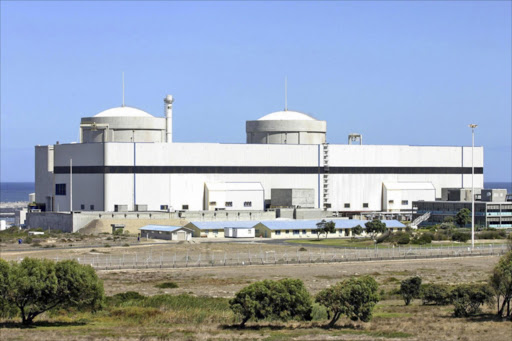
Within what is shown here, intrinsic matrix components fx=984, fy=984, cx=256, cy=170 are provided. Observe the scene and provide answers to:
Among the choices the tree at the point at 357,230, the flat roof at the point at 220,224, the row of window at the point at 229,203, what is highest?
the row of window at the point at 229,203

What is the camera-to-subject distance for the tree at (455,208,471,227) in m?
120

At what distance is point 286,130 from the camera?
139 meters

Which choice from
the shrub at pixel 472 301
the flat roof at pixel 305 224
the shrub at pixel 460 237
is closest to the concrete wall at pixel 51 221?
the flat roof at pixel 305 224

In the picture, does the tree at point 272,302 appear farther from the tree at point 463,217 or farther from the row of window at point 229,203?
the row of window at point 229,203

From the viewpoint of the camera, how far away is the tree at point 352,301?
51.7 m

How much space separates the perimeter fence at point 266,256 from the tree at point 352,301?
29.5 m

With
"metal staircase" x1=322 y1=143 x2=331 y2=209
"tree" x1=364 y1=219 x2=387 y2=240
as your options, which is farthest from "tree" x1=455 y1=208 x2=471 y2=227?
"metal staircase" x1=322 y1=143 x2=331 y2=209

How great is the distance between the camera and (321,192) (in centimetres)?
13538

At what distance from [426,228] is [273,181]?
22055 millimetres

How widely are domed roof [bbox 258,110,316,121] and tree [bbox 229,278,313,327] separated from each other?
292 feet

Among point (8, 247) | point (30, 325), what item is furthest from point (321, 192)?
point (30, 325)

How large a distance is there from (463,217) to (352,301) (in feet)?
233

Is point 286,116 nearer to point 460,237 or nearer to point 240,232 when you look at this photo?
point 240,232

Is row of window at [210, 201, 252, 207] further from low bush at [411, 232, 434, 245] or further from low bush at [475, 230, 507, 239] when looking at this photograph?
low bush at [475, 230, 507, 239]
